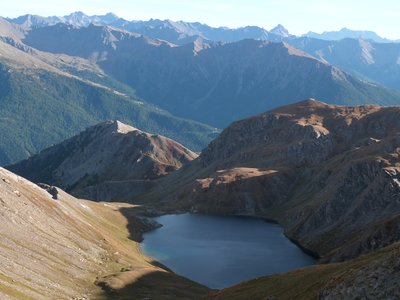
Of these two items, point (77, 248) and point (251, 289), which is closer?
point (251, 289)

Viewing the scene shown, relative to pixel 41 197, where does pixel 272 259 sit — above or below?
below

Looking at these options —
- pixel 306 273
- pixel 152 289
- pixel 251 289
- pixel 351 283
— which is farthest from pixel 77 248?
pixel 351 283

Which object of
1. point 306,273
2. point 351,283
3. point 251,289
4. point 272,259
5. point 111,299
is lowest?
point 272,259

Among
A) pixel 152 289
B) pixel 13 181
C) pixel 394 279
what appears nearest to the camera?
pixel 394 279

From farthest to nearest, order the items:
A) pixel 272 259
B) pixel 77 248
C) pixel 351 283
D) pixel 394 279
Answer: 1. pixel 272 259
2. pixel 77 248
3. pixel 351 283
4. pixel 394 279

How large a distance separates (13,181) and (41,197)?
1269 cm

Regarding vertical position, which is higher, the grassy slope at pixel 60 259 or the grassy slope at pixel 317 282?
the grassy slope at pixel 317 282

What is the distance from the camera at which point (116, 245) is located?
18388 centimetres

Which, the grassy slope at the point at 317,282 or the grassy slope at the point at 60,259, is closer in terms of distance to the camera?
the grassy slope at the point at 317,282

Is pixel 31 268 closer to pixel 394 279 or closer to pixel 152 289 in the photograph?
pixel 152 289

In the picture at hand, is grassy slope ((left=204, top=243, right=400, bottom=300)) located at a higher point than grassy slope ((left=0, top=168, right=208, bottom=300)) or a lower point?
higher

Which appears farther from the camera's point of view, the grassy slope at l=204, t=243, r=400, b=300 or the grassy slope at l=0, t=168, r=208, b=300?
the grassy slope at l=0, t=168, r=208, b=300

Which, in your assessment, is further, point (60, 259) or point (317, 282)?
point (60, 259)

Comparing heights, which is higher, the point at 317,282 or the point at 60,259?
the point at 317,282
